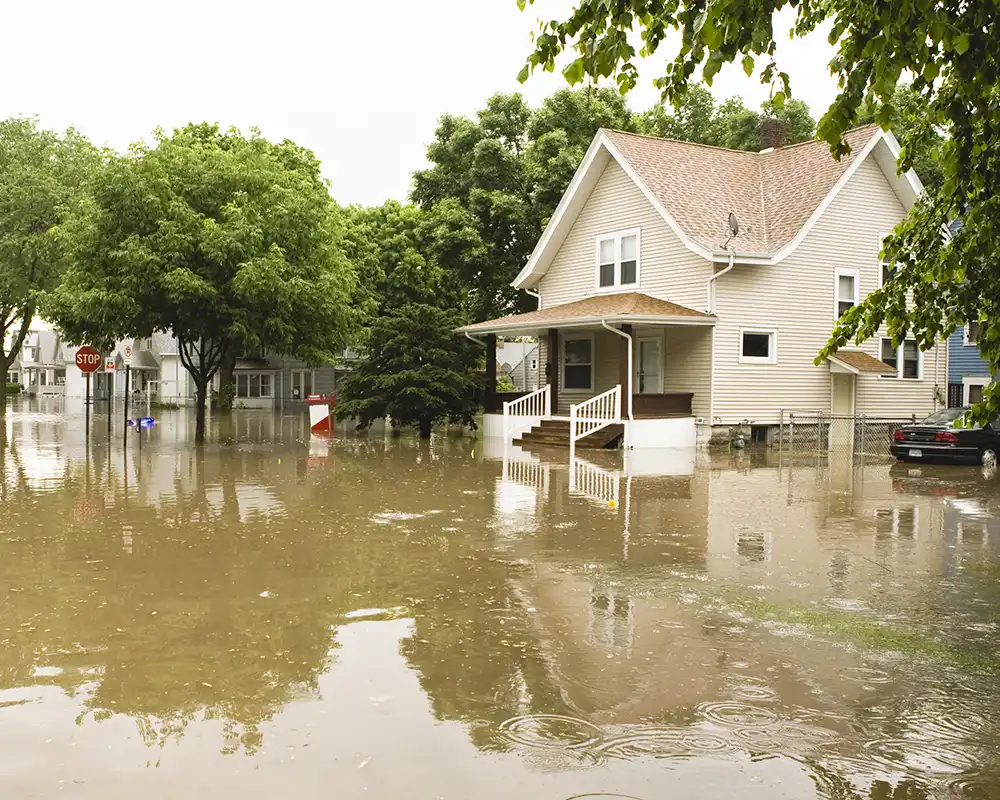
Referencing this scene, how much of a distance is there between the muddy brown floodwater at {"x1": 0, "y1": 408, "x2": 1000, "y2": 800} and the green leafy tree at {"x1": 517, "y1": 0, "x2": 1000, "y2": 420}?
2.38 m

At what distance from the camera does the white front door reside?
28734mm

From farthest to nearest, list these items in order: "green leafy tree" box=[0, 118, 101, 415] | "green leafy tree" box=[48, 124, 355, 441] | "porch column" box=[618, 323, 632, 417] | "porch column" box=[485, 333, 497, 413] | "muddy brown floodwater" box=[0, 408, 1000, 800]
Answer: "green leafy tree" box=[0, 118, 101, 415]
"porch column" box=[485, 333, 497, 413]
"porch column" box=[618, 323, 632, 417]
"green leafy tree" box=[48, 124, 355, 441]
"muddy brown floodwater" box=[0, 408, 1000, 800]

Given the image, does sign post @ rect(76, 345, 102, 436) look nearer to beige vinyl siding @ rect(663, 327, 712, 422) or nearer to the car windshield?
beige vinyl siding @ rect(663, 327, 712, 422)

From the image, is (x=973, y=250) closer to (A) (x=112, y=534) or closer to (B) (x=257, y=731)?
(B) (x=257, y=731)

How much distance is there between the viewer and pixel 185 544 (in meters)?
10.9

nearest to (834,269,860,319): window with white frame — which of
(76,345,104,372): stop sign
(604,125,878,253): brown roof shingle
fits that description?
(604,125,878,253): brown roof shingle

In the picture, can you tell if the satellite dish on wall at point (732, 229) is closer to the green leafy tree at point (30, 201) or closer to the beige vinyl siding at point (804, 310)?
the beige vinyl siding at point (804, 310)

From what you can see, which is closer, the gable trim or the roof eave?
the roof eave

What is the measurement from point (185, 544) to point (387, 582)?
3.03 m

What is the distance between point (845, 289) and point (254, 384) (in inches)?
1657

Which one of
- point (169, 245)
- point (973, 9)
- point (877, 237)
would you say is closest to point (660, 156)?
point (877, 237)

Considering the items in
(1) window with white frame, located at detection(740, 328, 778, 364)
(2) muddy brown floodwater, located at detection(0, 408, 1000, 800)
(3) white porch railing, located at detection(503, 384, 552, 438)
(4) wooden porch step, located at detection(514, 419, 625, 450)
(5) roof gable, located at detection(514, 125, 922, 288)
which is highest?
(5) roof gable, located at detection(514, 125, 922, 288)

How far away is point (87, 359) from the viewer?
1054 inches

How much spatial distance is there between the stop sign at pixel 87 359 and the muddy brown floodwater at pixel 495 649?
1280 cm
